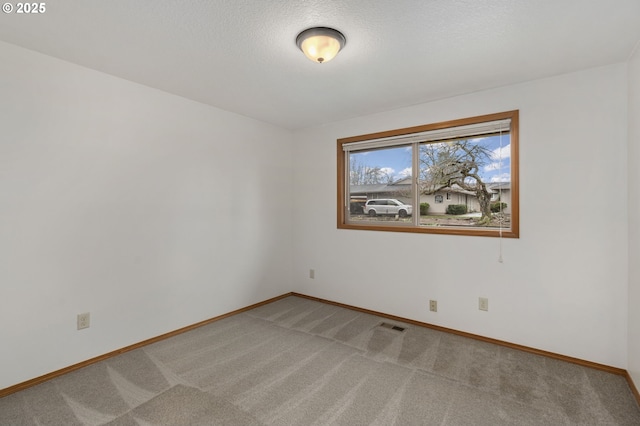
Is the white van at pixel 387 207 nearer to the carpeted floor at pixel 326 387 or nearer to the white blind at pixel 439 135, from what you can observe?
the white blind at pixel 439 135

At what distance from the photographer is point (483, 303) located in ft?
9.30

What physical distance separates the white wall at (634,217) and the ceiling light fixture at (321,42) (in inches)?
81.2

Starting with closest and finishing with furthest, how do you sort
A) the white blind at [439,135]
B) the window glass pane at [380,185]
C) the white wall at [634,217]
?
1. the white wall at [634,217]
2. the white blind at [439,135]
3. the window glass pane at [380,185]

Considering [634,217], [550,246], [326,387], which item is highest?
[634,217]

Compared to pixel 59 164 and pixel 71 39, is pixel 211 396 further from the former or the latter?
pixel 71 39

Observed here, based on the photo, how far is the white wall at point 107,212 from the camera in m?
2.09

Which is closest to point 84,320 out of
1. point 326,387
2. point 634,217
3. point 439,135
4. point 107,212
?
point 107,212

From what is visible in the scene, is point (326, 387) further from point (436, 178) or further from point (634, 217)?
point (634, 217)

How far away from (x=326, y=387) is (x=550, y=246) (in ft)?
7.28

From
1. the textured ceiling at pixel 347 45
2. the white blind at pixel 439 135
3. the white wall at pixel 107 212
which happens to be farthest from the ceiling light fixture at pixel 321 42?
the white wall at pixel 107 212

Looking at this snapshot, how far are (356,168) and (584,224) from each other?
2.36 m

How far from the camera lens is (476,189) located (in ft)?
9.91

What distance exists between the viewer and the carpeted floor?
1799 millimetres

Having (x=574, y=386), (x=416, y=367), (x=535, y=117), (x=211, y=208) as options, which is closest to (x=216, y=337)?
(x=211, y=208)
